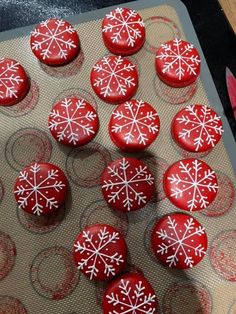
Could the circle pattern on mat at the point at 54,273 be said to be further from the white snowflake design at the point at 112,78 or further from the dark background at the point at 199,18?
the dark background at the point at 199,18

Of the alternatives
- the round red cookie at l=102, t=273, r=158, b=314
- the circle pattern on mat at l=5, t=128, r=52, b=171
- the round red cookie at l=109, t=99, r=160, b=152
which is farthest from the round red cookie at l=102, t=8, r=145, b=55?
the round red cookie at l=102, t=273, r=158, b=314

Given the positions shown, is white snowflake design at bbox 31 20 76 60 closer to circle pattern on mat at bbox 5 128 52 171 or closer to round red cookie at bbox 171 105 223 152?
circle pattern on mat at bbox 5 128 52 171

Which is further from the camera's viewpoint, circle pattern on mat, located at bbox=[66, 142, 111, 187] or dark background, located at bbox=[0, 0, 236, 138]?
dark background, located at bbox=[0, 0, 236, 138]

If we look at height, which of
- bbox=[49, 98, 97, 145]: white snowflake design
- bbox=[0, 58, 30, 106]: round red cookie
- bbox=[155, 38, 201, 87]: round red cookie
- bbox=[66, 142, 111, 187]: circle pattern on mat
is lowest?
bbox=[66, 142, 111, 187]: circle pattern on mat

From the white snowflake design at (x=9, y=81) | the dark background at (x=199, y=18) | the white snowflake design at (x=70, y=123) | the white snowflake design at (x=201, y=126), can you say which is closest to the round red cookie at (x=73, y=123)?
the white snowflake design at (x=70, y=123)

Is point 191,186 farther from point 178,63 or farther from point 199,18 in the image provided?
point 199,18
